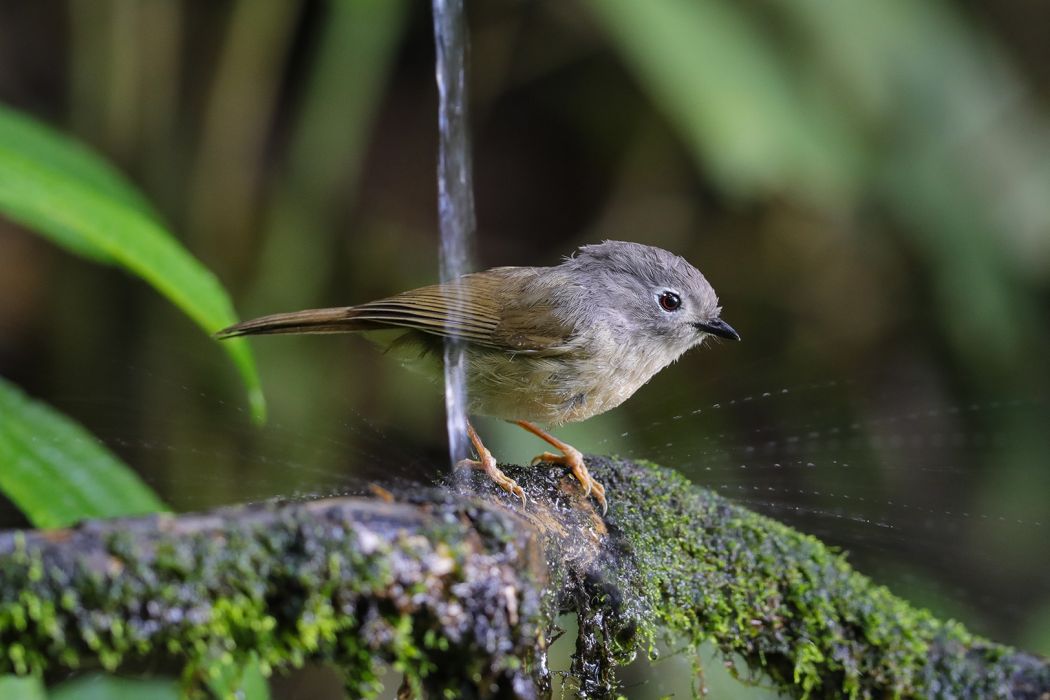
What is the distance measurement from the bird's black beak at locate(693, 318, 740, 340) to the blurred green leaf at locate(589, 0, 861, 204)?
1.93 m

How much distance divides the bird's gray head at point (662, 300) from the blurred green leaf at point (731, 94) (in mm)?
1828

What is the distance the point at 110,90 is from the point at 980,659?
5637 mm

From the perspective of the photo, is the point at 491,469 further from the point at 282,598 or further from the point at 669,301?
the point at 282,598

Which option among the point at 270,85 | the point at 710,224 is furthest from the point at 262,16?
the point at 710,224

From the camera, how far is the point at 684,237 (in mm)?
6883

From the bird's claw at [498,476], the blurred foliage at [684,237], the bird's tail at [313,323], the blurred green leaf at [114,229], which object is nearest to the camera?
the blurred green leaf at [114,229]

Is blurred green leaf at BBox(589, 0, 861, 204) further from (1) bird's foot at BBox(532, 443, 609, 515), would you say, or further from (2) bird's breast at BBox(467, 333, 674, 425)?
(1) bird's foot at BBox(532, 443, 609, 515)

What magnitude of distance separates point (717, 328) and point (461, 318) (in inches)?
34.0

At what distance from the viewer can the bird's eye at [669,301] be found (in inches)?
138

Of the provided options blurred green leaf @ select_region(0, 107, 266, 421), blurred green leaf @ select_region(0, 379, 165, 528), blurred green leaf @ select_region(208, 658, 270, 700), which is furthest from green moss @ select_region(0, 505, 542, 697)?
blurred green leaf @ select_region(0, 107, 266, 421)

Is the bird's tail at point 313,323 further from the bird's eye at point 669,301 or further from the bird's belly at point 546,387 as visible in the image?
the bird's eye at point 669,301

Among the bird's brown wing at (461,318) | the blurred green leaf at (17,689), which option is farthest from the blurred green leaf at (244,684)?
the bird's brown wing at (461,318)

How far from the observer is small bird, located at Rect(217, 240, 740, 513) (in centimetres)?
346

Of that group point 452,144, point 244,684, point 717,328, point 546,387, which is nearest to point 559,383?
point 546,387
